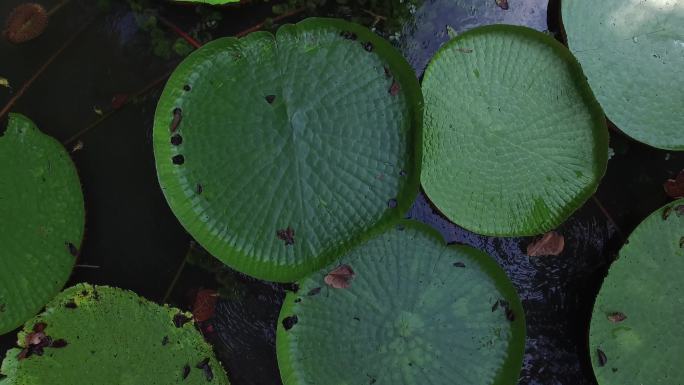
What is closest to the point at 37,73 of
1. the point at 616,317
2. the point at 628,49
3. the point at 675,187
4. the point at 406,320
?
the point at 406,320

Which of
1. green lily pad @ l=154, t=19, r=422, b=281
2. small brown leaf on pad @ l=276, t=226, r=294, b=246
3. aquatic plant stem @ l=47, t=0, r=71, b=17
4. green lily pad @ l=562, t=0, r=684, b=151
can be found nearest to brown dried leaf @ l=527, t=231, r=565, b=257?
green lily pad @ l=562, t=0, r=684, b=151

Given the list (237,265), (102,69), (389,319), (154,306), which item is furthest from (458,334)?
(102,69)

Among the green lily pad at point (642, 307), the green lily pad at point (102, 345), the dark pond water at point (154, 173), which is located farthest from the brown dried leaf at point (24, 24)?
the green lily pad at point (642, 307)

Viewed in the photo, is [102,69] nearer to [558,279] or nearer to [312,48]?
[312,48]

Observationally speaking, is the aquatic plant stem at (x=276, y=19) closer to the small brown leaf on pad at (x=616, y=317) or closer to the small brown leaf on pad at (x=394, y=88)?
the small brown leaf on pad at (x=394, y=88)

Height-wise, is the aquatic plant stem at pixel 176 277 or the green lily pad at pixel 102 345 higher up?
the aquatic plant stem at pixel 176 277

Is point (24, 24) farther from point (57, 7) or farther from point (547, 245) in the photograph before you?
point (547, 245)
